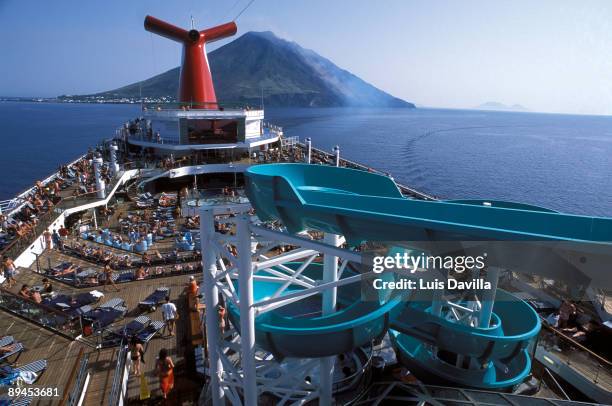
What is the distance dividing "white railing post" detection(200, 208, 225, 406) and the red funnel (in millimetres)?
24686

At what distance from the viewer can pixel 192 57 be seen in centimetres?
3000

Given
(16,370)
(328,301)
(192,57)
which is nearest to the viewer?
(328,301)

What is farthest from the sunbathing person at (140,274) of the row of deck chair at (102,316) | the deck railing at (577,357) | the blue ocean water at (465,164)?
the blue ocean water at (465,164)

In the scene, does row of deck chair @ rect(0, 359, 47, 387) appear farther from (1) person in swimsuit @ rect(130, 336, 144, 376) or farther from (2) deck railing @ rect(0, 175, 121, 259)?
(2) deck railing @ rect(0, 175, 121, 259)

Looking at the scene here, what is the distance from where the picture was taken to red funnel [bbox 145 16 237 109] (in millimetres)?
29750

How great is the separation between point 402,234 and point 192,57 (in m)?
29.8

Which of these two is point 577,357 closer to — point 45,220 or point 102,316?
point 102,316

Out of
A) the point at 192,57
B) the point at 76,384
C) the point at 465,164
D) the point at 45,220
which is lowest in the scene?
the point at 465,164

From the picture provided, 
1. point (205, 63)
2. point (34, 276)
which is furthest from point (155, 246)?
point (205, 63)

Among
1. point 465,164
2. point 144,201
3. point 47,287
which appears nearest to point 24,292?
point 47,287

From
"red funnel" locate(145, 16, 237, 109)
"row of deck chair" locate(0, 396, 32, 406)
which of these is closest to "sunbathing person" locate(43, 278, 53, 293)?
"row of deck chair" locate(0, 396, 32, 406)

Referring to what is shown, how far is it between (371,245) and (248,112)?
23.5 meters

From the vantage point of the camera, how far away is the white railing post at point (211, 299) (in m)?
6.37

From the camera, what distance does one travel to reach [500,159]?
200 ft
